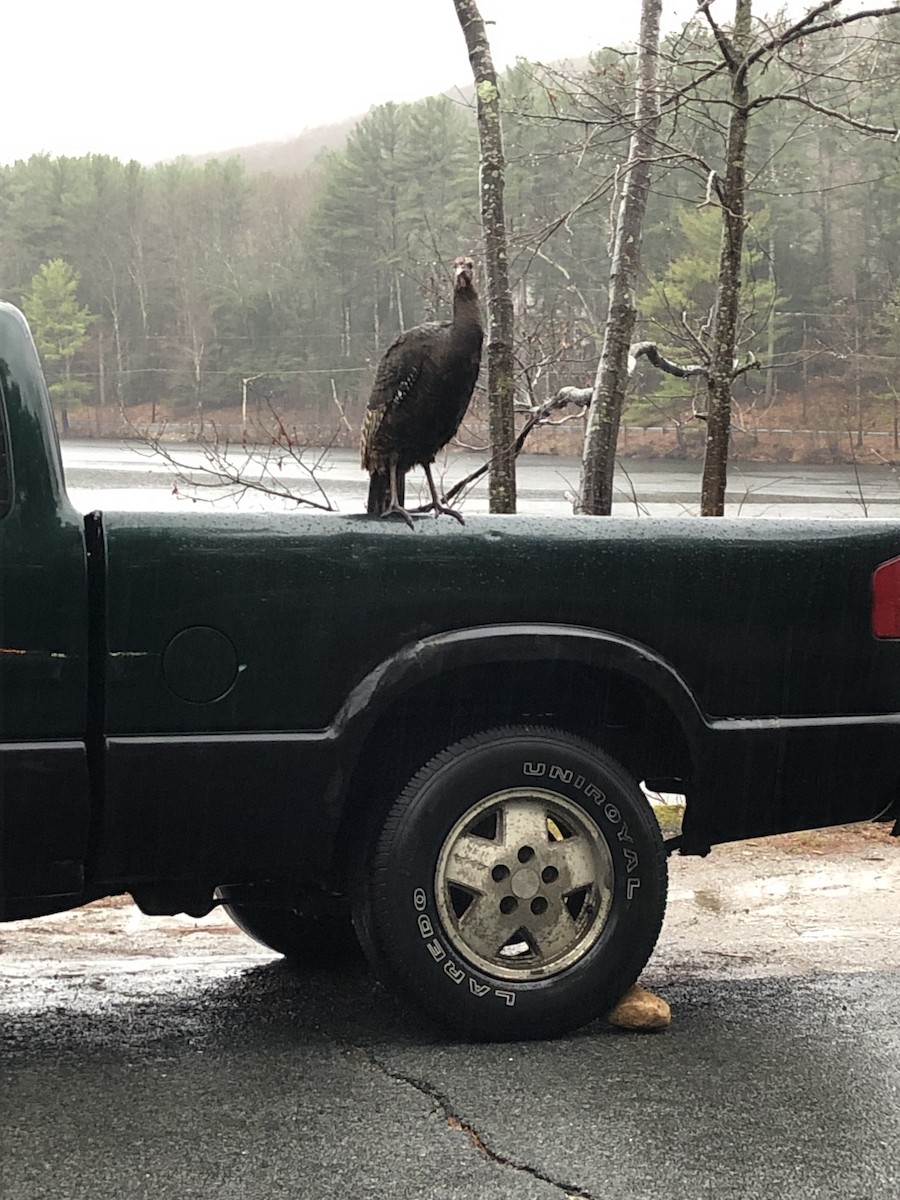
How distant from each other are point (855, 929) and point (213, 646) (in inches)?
120

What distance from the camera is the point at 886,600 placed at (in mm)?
3873

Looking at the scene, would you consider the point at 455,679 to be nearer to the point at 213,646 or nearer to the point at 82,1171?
the point at 213,646

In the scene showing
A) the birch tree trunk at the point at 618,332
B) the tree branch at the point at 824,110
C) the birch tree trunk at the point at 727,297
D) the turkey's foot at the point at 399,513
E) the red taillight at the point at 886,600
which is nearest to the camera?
the turkey's foot at the point at 399,513

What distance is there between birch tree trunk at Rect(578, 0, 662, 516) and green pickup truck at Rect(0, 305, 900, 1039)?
575 centimetres

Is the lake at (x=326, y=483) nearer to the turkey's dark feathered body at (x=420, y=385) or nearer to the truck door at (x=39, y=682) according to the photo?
the truck door at (x=39, y=682)

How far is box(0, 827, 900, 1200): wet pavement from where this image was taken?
2.73 meters

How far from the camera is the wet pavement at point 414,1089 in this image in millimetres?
2727

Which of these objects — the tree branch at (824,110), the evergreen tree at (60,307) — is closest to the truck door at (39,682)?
the tree branch at (824,110)

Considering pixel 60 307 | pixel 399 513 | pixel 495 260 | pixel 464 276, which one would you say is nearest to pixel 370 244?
pixel 60 307

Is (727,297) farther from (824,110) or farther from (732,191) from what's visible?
(824,110)

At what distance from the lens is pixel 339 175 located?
21641 mm

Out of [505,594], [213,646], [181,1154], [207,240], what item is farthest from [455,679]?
[207,240]

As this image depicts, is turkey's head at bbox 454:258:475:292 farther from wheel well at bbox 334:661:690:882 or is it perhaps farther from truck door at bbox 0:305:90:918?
truck door at bbox 0:305:90:918

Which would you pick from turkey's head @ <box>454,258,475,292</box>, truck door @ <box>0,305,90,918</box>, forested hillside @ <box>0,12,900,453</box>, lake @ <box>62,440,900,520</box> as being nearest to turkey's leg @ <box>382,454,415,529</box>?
lake @ <box>62,440,900,520</box>
